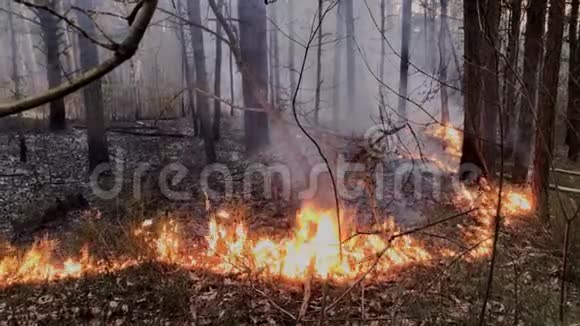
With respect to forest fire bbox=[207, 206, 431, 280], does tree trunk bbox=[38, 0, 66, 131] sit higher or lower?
higher

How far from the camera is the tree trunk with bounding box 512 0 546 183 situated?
6.77 m

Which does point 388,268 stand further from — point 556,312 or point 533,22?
point 533,22

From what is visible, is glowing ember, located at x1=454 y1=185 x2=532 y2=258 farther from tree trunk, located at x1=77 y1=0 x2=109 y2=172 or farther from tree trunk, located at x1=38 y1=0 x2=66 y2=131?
tree trunk, located at x1=38 y1=0 x2=66 y2=131

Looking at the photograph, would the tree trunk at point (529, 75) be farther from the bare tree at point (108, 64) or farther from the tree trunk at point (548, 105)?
the bare tree at point (108, 64)

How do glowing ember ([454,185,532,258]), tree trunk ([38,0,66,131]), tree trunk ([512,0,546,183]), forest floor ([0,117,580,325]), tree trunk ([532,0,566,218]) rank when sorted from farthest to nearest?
tree trunk ([38,0,66,131]), tree trunk ([512,0,546,183]), glowing ember ([454,185,532,258]), tree trunk ([532,0,566,218]), forest floor ([0,117,580,325])

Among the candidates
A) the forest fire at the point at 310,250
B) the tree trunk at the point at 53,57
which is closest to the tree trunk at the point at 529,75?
the forest fire at the point at 310,250

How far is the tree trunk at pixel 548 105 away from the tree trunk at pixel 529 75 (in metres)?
0.17

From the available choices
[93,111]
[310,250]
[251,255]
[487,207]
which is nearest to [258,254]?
[251,255]

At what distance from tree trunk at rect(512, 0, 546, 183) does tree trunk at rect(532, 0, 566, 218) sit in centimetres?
17

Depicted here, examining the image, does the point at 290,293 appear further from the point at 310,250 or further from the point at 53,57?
the point at 53,57

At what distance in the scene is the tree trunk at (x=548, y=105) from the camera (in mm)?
5914

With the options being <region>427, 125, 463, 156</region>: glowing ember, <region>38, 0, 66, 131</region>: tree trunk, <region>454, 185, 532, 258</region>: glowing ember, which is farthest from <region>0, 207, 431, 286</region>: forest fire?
<region>38, 0, 66, 131</region>: tree trunk

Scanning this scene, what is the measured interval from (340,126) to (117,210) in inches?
613

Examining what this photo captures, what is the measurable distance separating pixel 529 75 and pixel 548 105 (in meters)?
2.69
